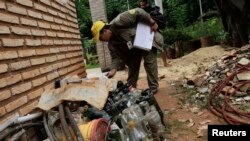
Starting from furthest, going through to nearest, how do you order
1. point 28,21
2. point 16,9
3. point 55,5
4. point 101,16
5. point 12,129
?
1. point 101,16
2. point 55,5
3. point 28,21
4. point 16,9
5. point 12,129

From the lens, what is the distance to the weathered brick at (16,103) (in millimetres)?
2796

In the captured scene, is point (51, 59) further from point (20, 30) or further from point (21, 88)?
point (21, 88)

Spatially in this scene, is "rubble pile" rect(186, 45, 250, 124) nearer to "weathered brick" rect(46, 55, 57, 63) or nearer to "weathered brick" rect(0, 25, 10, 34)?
"weathered brick" rect(46, 55, 57, 63)

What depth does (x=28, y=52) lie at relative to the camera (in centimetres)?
345

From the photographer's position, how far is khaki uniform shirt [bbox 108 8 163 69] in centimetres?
529

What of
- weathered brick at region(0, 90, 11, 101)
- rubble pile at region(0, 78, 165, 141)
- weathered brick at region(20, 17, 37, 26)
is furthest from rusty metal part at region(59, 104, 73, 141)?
weathered brick at region(20, 17, 37, 26)

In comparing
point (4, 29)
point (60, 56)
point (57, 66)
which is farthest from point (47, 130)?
point (60, 56)

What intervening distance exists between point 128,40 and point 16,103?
2.85m

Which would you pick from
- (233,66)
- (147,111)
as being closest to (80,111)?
(147,111)

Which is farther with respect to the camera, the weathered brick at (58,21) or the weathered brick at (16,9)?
the weathered brick at (58,21)

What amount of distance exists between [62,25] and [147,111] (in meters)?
2.45

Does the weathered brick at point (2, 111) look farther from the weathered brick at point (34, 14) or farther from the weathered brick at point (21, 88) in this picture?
the weathered brick at point (34, 14)

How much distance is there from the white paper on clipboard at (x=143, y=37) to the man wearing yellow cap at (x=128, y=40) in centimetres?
7

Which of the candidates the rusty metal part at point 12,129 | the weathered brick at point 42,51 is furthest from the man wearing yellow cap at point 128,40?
the rusty metal part at point 12,129
